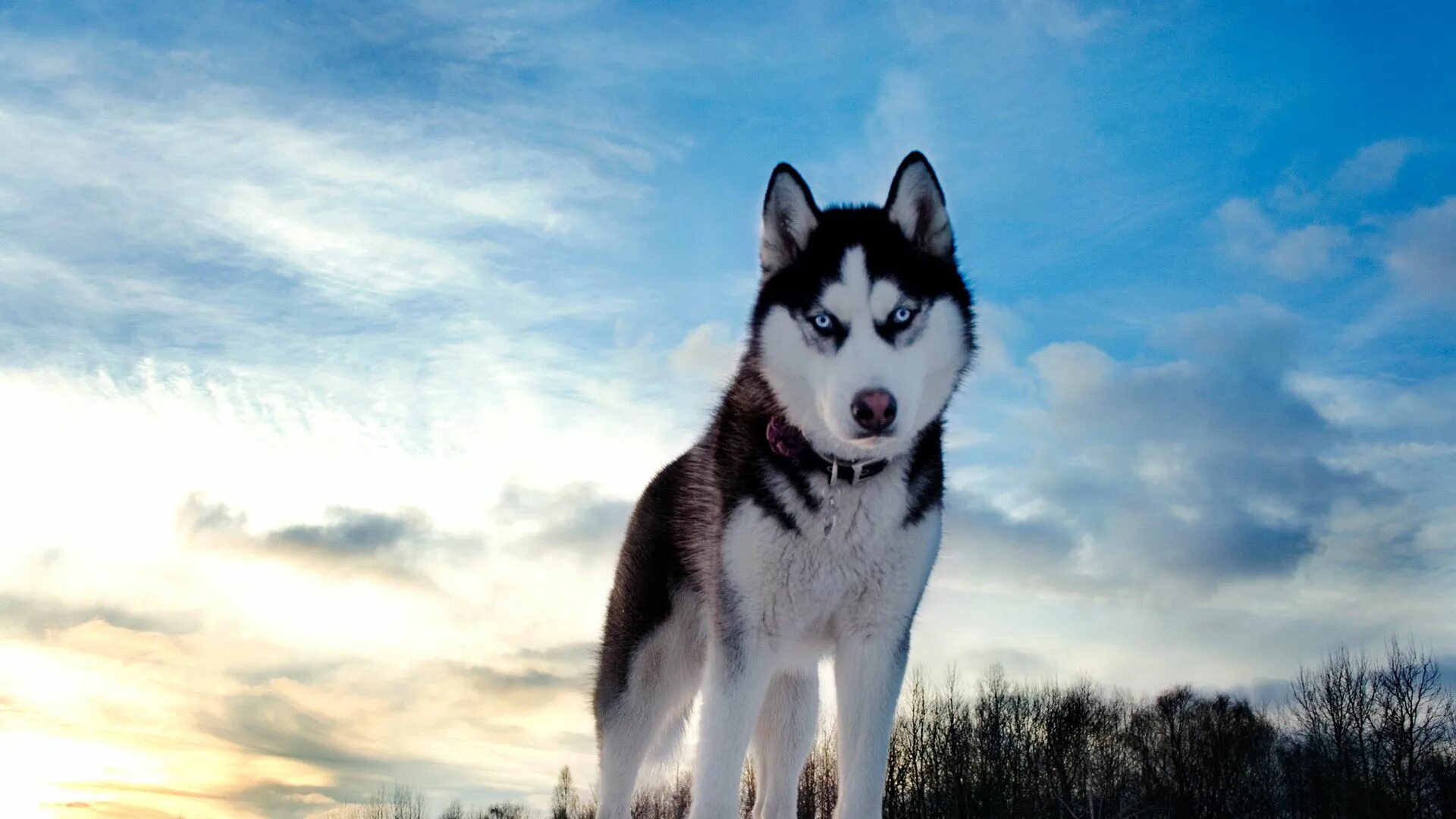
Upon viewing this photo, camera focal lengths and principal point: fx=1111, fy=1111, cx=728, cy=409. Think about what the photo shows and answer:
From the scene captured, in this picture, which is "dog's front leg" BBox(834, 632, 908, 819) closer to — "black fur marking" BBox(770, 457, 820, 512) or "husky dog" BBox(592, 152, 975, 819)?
"husky dog" BBox(592, 152, 975, 819)

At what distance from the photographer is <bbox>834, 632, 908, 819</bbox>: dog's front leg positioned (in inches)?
275

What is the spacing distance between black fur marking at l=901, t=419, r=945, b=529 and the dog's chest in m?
0.11

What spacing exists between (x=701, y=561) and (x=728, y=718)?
117 centimetres

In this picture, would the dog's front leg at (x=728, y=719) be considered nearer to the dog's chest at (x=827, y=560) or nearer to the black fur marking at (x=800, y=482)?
the dog's chest at (x=827, y=560)

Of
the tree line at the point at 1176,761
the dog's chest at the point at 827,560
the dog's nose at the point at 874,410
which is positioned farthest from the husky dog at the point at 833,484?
the tree line at the point at 1176,761

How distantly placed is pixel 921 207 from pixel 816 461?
178 cm

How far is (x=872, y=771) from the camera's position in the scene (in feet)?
23.0

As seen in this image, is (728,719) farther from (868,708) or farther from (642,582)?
(642,582)

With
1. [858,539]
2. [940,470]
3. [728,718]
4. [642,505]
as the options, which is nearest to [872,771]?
[728,718]

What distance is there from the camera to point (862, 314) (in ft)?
21.7

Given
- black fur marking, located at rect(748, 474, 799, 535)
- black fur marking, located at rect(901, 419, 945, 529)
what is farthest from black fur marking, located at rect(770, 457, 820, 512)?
black fur marking, located at rect(901, 419, 945, 529)

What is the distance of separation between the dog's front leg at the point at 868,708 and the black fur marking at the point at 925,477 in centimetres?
79

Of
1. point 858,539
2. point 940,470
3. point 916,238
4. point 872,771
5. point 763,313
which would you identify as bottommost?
point 872,771

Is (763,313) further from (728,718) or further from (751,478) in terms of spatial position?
(728,718)
